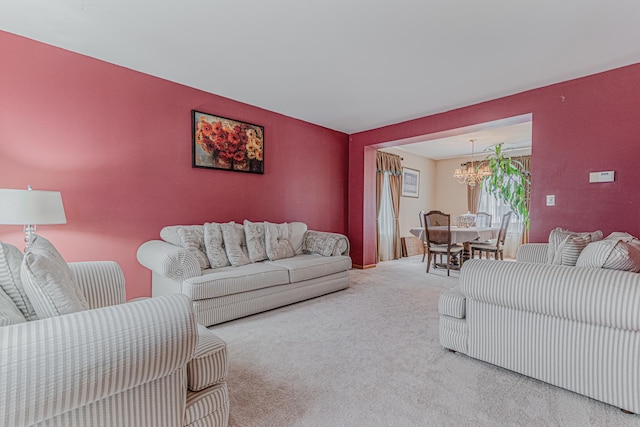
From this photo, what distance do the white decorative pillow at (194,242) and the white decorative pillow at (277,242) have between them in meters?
0.73

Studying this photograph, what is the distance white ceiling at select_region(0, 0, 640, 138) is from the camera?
2047mm

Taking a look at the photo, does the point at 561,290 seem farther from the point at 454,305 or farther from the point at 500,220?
the point at 500,220

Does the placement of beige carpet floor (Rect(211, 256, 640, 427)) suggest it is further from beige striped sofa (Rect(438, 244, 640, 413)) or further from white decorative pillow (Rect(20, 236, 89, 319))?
white decorative pillow (Rect(20, 236, 89, 319))

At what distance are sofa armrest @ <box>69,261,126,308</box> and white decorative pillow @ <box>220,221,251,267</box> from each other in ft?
4.13

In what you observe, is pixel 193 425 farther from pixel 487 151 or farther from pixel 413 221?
pixel 487 151

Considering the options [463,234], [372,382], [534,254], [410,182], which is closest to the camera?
[372,382]

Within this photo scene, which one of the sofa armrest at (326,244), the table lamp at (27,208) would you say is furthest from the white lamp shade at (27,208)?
the sofa armrest at (326,244)

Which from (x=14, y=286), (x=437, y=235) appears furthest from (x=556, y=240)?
(x=14, y=286)

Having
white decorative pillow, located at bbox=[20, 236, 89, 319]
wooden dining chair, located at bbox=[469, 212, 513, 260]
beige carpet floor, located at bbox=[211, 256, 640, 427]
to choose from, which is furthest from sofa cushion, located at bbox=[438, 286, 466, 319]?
wooden dining chair, located at bbox=[469, 212, 513, 260]

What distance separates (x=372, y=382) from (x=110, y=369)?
1402 millimetres

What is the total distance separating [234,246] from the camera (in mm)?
3180

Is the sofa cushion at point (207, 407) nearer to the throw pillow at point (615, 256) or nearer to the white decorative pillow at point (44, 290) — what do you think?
the white decorative pillow at point (44, 290)

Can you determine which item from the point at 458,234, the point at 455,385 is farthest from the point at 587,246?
the point at 458,234

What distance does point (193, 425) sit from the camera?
120 cm
